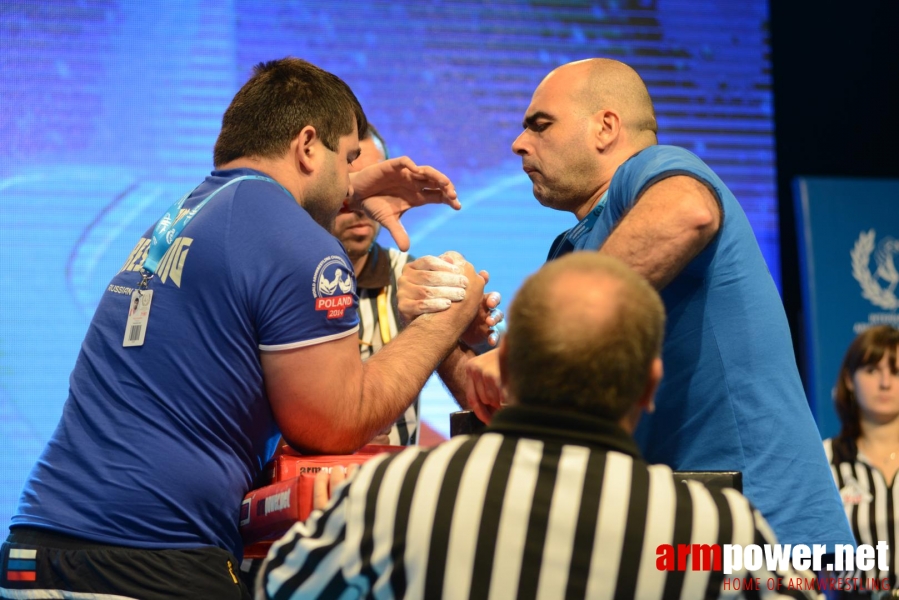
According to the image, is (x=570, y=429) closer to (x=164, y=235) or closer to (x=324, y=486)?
(x=324, y=486)

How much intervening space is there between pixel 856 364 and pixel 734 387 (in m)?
2.40

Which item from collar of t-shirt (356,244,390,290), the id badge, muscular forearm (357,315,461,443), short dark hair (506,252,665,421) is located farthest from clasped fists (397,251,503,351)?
short dark hair (506,252,665,421)

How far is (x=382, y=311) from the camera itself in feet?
9.08

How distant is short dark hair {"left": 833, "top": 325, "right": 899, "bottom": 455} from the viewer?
3.71 m

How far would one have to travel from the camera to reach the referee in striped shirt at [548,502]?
40.0 inches

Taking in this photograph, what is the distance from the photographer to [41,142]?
3.96m

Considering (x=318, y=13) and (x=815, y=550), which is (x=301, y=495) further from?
(x=318, y=13)

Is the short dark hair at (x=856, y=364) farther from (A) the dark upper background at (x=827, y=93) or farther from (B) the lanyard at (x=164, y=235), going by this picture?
(B) the lanyard at (x=164, y=235)

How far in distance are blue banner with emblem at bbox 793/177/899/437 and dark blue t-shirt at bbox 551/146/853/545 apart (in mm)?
2798

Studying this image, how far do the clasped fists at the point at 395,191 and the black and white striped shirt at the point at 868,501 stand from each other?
1.97 m

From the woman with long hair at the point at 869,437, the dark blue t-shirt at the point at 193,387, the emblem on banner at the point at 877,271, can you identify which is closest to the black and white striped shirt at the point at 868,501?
the woman with long hair at the point at 869,437

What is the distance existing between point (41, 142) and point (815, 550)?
Result: 3535 millimetres

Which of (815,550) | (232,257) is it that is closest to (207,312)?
(232,257)

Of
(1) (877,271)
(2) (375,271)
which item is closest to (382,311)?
(2) (375,271)
